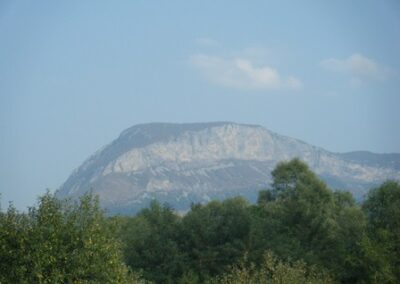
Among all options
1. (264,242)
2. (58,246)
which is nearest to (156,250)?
(264,242)

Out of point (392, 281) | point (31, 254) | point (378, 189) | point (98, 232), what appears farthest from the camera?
point (378, 189)

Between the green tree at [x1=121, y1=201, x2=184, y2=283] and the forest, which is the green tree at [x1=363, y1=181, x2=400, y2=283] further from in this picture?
the green tree at [x1=121, y1=201, x2=184, y2=283]

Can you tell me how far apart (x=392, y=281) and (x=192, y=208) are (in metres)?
30.2

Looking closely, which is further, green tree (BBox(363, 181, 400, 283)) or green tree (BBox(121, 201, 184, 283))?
green tree (BBox(121, 201, 184, 283))

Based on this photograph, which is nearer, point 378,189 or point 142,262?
point 142,262

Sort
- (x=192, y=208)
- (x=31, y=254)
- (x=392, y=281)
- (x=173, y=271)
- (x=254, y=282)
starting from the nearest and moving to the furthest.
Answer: (x=31, y=254), (x=254, y=282), (x=392, y=281), (x=173, y=271), (x=192, y=208)

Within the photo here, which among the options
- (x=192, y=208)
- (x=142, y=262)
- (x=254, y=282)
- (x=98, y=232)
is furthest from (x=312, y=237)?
(x=98, y=232)

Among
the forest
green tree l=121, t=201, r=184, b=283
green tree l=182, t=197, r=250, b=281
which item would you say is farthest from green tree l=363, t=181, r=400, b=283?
green tree l=121, t=201, r=184, b=283

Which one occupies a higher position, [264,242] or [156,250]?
[264,242]

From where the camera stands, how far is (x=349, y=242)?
66.2 metres

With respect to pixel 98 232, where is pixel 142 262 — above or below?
below

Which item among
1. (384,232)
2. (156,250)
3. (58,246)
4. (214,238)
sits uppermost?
(58,246)

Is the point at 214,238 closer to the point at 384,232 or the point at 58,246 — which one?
the point at 384,232

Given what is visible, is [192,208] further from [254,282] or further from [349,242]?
[254,282]
